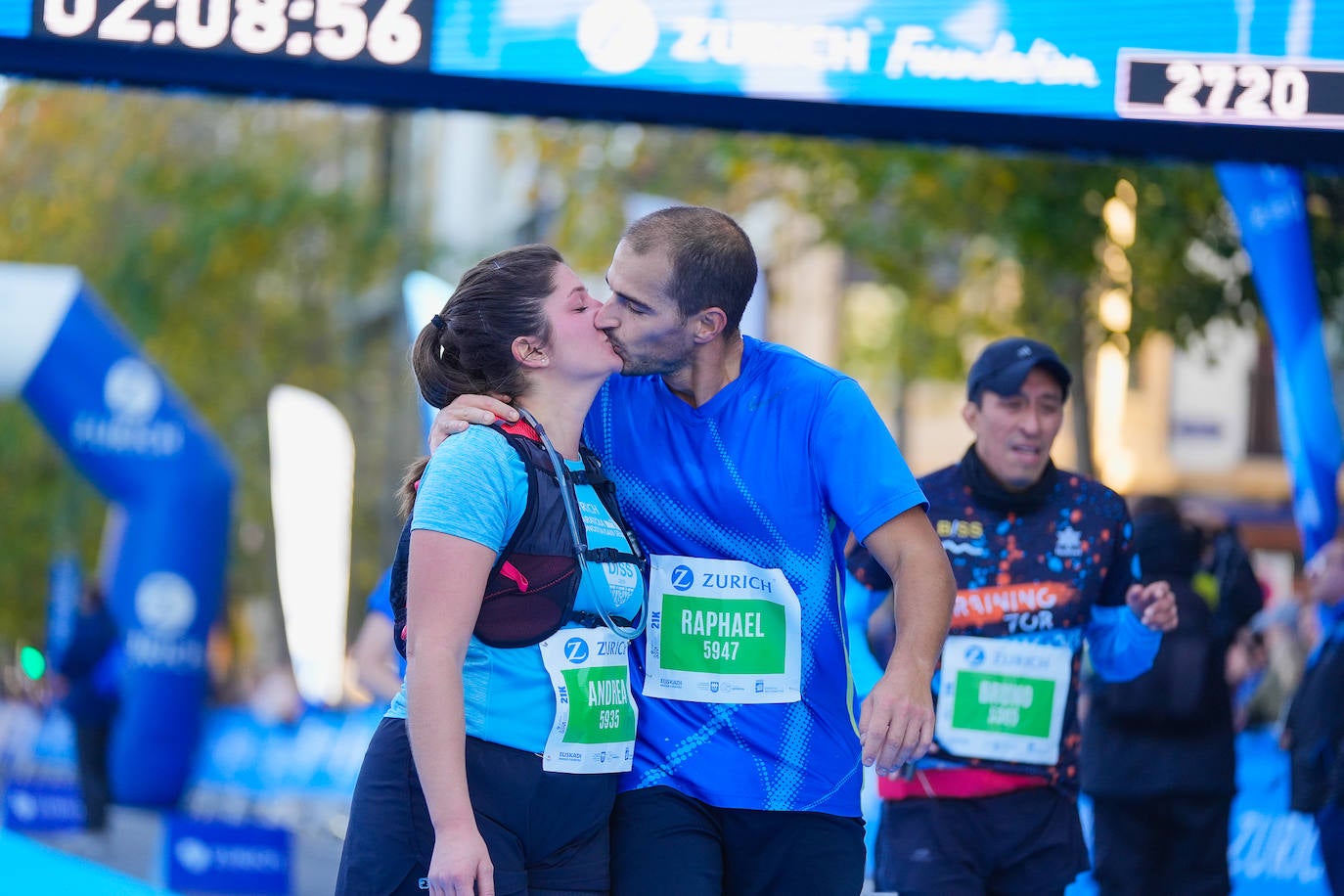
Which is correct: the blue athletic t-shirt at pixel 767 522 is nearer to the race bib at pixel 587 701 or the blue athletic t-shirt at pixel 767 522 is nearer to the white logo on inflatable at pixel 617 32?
the race bib at pixel 587 701

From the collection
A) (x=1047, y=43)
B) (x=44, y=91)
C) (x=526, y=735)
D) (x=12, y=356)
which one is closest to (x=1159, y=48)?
(x=1047, y=43)

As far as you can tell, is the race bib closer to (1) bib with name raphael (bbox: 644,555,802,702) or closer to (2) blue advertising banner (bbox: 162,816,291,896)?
(1) bib with name raphael (bbox: 644,555,802,702)

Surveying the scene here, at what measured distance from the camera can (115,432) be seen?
12750mm

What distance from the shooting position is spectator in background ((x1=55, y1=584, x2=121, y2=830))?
1299 cm

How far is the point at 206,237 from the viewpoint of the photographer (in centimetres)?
1948

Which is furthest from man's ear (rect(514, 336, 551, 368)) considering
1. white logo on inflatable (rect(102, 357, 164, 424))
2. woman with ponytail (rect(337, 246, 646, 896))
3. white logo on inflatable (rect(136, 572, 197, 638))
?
white logo on inflatable (rect(136, 572, 197, 638))

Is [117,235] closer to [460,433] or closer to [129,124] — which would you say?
[129,124]

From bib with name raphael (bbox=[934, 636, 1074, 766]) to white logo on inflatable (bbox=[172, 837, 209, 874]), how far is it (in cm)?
609

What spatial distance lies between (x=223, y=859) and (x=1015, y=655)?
6.23m

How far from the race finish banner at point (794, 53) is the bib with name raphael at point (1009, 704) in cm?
147

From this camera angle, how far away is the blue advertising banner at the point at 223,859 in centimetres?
967

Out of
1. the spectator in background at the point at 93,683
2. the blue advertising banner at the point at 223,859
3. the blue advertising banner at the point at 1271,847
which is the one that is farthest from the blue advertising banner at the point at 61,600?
the blue advertising banner at the point at 1271,847

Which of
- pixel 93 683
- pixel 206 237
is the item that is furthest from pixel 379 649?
pixel 206 237

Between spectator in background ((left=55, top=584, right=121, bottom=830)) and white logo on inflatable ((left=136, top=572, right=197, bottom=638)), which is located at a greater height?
white logo on inflatable ((left=136, top=572, right=197, bottom=638))
